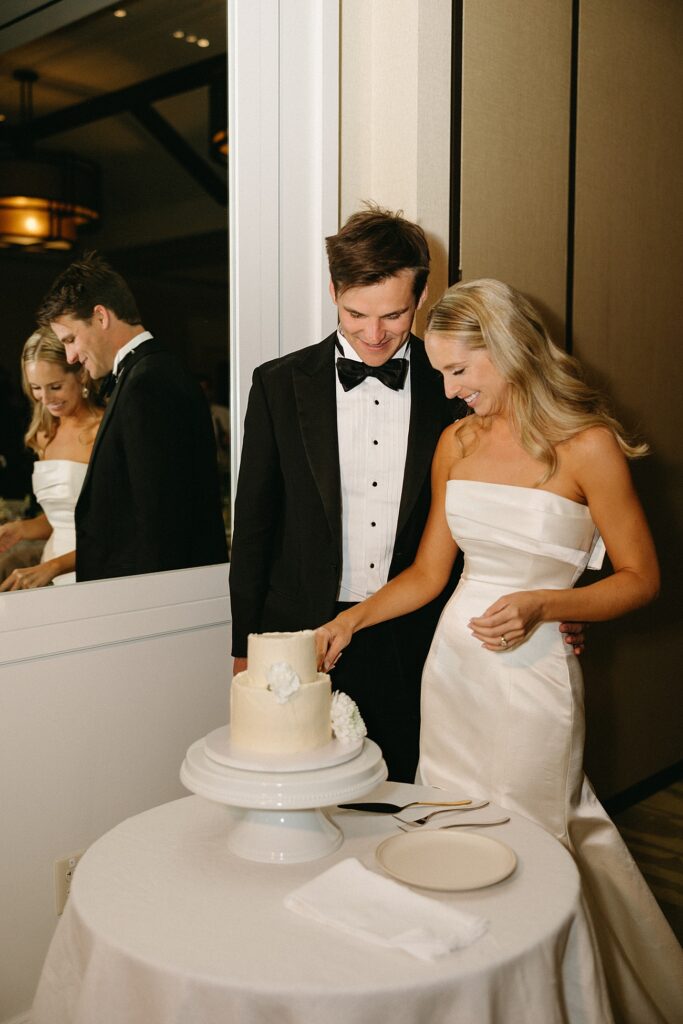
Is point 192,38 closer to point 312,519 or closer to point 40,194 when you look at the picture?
point 40,194

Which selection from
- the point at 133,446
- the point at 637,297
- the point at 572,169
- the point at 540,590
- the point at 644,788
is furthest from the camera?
the point at 644,788

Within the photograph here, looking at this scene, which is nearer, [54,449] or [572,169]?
[54,449]

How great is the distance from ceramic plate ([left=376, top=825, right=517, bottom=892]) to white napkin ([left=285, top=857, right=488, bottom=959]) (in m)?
0.05

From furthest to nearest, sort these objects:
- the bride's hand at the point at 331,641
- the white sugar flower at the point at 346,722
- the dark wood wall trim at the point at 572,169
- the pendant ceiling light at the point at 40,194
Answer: the dark wood wall trim at the point at 572,169 < the pendant ceiling light at the point at 40,194 < the bride's hand at the point at 331,641 < the white sugar flower at the point at 346,722

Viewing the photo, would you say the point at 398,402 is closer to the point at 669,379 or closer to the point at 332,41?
the point at 332,41

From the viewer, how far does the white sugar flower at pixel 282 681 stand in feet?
4.58

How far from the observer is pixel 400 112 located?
9.27 feet

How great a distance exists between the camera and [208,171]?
2562 mm

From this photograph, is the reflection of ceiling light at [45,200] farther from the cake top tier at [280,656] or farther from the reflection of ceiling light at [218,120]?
the cake top tier at [280,656]

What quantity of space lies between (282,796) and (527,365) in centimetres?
117

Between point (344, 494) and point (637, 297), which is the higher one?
point (637, 297)

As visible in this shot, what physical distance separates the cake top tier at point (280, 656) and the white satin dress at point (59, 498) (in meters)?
0.98

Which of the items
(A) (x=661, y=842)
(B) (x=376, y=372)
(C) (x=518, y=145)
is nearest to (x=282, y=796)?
(B) (x=376, y=372)

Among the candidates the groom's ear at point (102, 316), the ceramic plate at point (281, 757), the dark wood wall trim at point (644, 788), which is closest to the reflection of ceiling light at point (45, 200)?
the groom's ear at point (102, 316)
